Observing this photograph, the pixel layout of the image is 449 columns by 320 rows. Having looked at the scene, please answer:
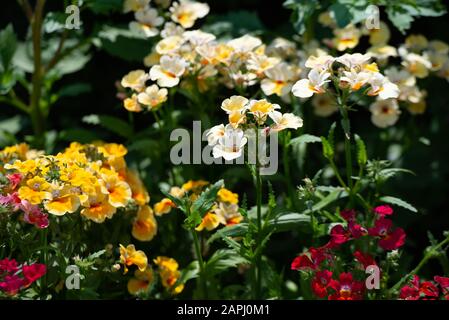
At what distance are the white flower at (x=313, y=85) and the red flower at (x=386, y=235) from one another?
14.7 inches

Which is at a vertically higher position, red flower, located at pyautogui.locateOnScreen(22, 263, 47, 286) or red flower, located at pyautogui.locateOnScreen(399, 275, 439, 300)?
red flower, located at pyautogui.locateOnScreen(22, 263, 47, 286)

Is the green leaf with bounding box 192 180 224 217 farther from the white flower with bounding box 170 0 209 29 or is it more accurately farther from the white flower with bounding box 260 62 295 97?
the white flower with bounding box 170 0 209 29

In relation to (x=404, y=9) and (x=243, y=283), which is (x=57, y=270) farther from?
(x=404, y=9)

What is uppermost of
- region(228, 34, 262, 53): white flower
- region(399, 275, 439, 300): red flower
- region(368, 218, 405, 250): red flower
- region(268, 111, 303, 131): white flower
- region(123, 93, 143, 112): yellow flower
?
region(228, 34, 262, 53): white flower

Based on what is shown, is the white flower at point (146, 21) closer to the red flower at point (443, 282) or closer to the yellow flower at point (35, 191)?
the yellow flower at point (35, 191)

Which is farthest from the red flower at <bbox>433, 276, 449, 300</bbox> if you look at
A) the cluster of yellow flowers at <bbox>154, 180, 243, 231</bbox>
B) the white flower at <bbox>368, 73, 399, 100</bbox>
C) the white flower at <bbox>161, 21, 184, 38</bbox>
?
the white flower at <bbox>161, 21, 184, 38</bbox>

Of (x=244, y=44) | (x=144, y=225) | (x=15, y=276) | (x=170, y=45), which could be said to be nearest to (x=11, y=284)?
(x=15, y=276)

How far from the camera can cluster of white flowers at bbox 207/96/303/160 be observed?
1.89 meters

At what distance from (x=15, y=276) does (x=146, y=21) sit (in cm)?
101

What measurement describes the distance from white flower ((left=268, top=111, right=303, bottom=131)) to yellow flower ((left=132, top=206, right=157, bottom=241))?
0.50 m

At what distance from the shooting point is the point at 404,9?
2.52 m

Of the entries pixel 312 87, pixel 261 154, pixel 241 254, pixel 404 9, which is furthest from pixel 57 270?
pixel 404 9

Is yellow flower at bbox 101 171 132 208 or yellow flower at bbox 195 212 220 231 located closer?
yellow flower at bbox 101 171 132 208
